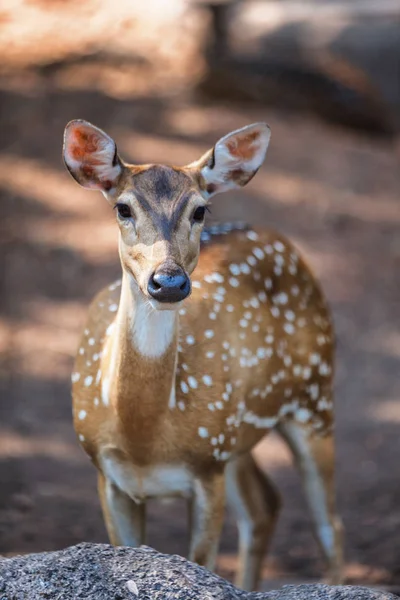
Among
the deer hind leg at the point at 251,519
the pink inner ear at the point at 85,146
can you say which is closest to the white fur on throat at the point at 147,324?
the pink inner ear at the point at 85,146

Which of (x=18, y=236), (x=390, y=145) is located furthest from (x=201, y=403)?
(x=390, y=145)

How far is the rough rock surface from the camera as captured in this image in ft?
11.4

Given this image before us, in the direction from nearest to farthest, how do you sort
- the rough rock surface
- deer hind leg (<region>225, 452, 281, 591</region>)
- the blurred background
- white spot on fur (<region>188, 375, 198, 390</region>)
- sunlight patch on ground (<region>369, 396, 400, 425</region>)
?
the rough rock surface
white spot on fur (<region>188, 375, 198, 390</region>)
deer hind leg (<region>225, 452, 281, 591</region>)
the blurred background
sunlight patch on ground (<region>369, 396, 400, 425</region>)

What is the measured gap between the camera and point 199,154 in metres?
10.3

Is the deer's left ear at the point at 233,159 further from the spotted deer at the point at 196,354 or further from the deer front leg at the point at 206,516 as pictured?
the deer front leg at the point at 206,516

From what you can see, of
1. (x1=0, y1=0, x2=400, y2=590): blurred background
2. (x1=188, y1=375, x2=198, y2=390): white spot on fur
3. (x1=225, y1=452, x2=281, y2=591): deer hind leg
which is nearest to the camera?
(x1=188, y1=375, x2=198, y2=390): white spot on fur

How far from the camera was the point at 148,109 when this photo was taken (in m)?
10.9

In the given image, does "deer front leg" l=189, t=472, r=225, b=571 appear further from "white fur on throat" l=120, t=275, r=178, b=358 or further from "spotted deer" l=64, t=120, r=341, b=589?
"white fur on throat" l=120, t=275, r=178, b=358

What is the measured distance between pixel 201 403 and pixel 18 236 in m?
5.36

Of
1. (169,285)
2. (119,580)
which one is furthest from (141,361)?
(119,580)

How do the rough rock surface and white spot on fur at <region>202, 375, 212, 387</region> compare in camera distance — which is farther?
white spot on fur at <region>202, 375, 212, 387</region>

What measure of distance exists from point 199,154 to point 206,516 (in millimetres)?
6040

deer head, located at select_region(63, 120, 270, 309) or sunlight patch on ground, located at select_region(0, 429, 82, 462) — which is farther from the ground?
deer head, located at select_region(63, 120, 270, 309)

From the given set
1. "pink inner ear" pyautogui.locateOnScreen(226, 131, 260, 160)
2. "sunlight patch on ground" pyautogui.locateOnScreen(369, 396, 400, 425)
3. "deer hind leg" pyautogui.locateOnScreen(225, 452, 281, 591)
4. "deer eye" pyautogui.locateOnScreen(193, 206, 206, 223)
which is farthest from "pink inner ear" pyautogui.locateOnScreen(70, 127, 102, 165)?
"sunlight patch on ground" pyautogui.locateOnScreen(369, 396, 400, 425)
